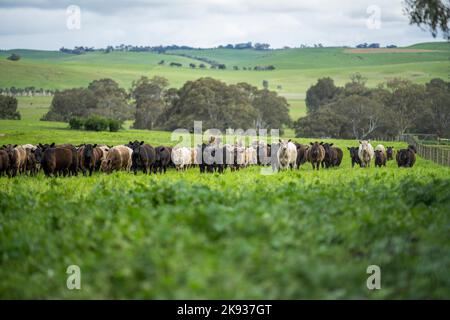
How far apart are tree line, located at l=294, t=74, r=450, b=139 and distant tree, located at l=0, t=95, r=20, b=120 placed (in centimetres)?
3877

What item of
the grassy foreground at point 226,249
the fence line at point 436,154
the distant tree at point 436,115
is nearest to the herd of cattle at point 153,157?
the fence line at point 436,154

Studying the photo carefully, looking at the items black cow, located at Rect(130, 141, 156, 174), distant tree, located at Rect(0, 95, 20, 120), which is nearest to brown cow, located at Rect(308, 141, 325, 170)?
black cow, located at Rect(130, 141, 156, 174)

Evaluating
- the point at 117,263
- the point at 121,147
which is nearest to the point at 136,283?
the point at 117,263

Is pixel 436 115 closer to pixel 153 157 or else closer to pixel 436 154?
pixel 436 154

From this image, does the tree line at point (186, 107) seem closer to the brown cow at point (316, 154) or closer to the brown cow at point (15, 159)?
the brown cow at point (316, 154)

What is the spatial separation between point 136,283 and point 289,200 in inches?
204

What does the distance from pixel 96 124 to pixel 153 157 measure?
47579mm

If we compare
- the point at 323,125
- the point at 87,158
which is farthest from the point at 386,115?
the point at 87,158

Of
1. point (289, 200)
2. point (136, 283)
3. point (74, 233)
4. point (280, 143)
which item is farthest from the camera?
point (280, 143)

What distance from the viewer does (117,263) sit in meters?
8.74

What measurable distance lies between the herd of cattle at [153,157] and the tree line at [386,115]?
5160cm

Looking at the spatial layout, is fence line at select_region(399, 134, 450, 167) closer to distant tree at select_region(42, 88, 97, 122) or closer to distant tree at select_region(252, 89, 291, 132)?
distant tree at select_region(252, 89, 291, 132)

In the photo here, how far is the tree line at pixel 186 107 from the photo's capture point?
91.3 m
